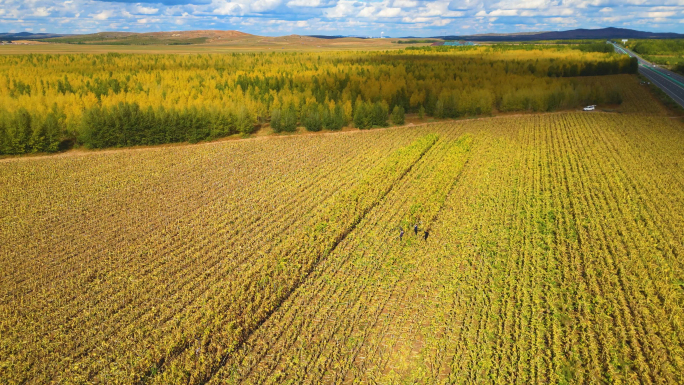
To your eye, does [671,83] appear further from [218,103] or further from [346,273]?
[346,273]

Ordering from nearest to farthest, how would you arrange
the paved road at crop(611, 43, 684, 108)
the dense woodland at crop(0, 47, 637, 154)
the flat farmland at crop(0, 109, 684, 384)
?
the flat farmland at crop(0, 109, 684, 384) < the dense woodland at crop(0, 47, 637, 154) < the paved road at crop(611, 43, 684, 108)

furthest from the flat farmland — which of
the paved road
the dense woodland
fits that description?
the paved road

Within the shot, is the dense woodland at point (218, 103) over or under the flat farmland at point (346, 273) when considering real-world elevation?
over

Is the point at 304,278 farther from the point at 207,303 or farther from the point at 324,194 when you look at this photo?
the point at 324,194

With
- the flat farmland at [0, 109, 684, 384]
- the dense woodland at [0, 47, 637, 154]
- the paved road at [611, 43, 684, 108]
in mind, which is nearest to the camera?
the flat farmland at [0, 109, 684, 384]

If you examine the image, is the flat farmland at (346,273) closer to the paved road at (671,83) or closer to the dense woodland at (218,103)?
the dense woodland at (218,103)

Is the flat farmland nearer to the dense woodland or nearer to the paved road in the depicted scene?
the dense woodland

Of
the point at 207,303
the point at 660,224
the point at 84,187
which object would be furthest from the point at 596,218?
the point at 84,187

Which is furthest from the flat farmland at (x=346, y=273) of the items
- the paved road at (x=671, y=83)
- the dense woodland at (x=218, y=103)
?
the paved road at (x=671, y=83)

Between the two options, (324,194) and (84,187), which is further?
(84,187)
